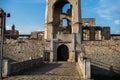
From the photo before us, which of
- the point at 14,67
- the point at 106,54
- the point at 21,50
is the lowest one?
the point at 14,67

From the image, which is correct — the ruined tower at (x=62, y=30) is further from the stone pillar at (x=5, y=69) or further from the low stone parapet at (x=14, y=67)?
the stone pillar at (x=5, y=69)

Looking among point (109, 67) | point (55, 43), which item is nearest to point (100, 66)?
point (109, 67)

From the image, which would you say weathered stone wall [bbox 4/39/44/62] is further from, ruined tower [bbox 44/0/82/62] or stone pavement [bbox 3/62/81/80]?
stone pavement [bbox 3/62/81/80]

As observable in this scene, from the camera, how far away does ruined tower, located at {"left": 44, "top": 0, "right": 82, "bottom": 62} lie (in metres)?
30.2

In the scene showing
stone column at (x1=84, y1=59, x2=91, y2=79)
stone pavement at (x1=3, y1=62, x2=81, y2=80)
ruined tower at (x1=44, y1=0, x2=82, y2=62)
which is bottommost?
stone pavement at (x1=3, y1=62, x2=81, y2=80)

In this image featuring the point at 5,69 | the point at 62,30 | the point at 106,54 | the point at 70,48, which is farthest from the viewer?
the point at 62,30

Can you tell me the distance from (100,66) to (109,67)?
128cm

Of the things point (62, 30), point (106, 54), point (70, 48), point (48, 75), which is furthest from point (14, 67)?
point (62, 30)

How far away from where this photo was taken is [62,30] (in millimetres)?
37719

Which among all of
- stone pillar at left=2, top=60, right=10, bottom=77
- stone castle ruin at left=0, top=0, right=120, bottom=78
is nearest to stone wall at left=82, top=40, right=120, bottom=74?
stone castle ruin at left=0, top=0, right=120, bottom=78

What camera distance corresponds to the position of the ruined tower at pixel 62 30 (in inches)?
1190

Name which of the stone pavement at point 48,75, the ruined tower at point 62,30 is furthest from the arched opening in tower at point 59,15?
the stone pavement at point 48,75

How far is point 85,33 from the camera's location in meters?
42.4

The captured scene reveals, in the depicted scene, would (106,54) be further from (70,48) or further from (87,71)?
(87,71)
